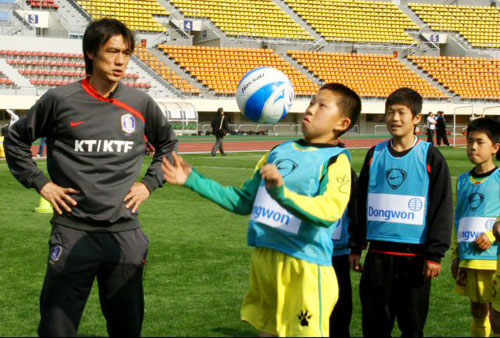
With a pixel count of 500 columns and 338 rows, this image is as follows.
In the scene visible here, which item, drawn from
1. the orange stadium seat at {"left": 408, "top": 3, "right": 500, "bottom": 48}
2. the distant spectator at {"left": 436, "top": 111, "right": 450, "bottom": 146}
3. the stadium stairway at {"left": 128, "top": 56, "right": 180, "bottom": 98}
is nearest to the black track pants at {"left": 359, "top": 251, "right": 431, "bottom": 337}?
the distant spectator at {"left": 436, "top": 111, "right": 450, "bottom": 146}

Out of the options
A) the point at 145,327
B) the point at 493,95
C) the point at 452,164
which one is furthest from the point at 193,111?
the point at 145,327

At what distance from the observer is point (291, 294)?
3703 mm

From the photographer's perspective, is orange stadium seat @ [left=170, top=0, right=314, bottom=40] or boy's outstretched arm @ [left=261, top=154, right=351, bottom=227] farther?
orange stadium seat @ [left=170, top=0, right=314, bottom=40]

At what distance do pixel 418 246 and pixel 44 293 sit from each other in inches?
89.8

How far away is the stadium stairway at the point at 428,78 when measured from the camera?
4947 centimetres

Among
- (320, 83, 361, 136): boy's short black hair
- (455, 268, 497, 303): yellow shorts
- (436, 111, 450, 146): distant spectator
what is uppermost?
(436, 111, 450, 146): distant spectator

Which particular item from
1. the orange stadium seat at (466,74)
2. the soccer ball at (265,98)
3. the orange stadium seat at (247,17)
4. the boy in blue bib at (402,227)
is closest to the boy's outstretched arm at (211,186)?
the boy in blue bib at (402,227)

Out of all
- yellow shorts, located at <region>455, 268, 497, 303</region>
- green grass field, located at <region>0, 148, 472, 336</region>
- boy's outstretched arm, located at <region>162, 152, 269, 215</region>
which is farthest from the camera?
green grass field, located at <region>0, 148, 472, 336</region>

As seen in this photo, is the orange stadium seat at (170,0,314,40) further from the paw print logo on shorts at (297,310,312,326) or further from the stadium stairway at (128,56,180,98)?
the paw print logo on shorts at (297,310,312,326)

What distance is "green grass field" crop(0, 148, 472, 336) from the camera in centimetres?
600

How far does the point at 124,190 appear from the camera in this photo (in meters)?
4.07

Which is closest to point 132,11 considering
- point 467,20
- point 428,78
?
point 428,78

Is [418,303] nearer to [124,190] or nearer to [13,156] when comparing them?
[124,190]

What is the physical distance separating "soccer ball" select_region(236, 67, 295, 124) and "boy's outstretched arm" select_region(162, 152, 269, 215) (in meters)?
6.42
